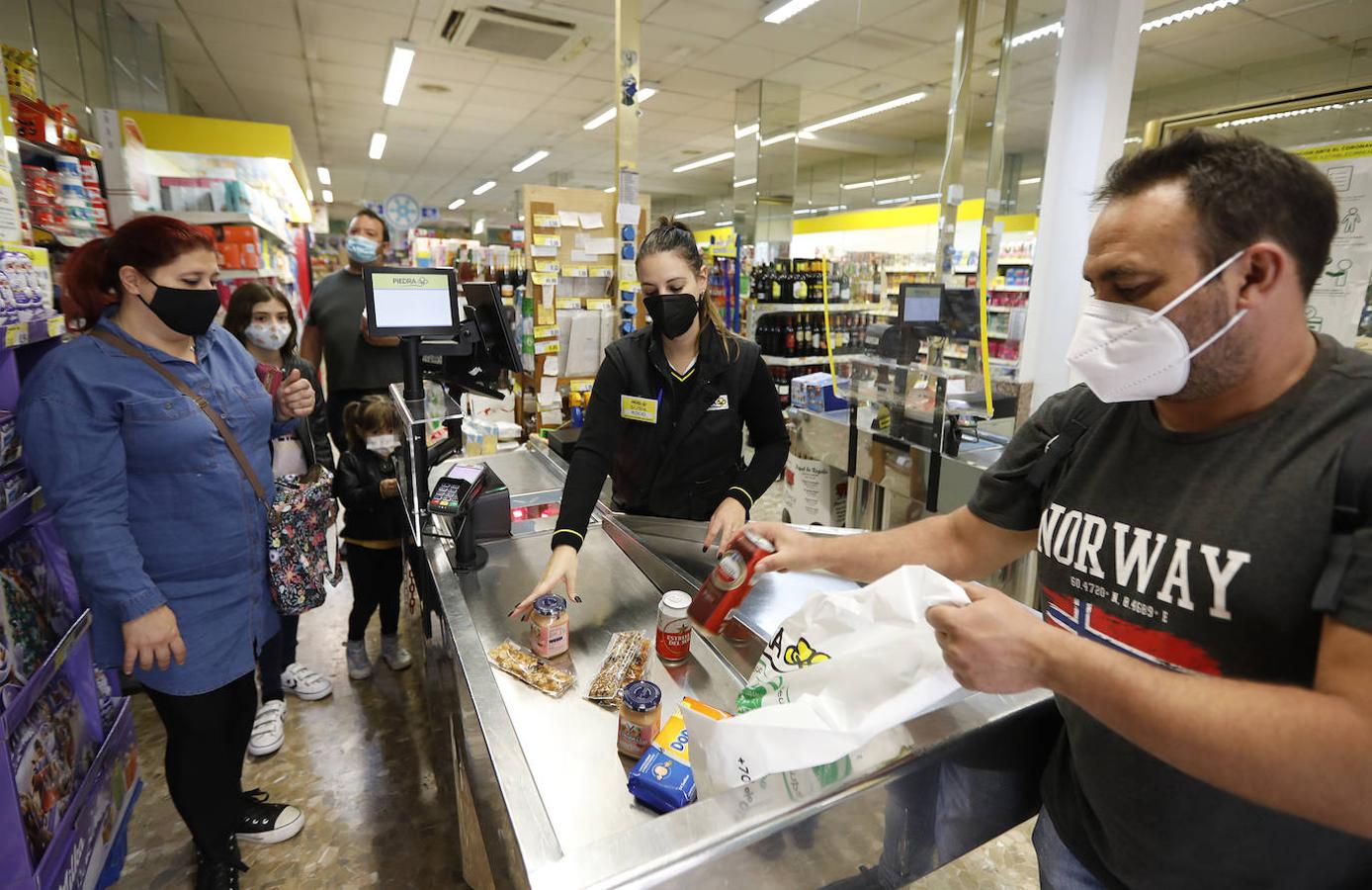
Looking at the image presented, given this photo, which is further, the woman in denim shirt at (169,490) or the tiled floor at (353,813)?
the tiled floor at (353,813)

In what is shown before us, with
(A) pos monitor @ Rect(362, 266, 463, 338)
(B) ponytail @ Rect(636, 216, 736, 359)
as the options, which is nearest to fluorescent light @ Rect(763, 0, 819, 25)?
(B) ponytail @ Rect(636, 216, 736, 359)

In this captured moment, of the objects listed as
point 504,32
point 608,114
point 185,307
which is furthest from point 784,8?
point 185,307

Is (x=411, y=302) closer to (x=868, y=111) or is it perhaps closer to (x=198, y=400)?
(x=198, y=400)

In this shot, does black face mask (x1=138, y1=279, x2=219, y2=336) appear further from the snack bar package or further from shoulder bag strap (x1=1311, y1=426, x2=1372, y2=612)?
shoulder bag strap (x1=1311, y1=426, x2=1372, y2=612)

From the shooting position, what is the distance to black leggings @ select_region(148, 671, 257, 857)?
5.97ft

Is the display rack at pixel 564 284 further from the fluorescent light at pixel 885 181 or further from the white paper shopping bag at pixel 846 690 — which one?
the fluorescent light at pixel 885 181

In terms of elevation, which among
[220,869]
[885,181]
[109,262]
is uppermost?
[885,181]

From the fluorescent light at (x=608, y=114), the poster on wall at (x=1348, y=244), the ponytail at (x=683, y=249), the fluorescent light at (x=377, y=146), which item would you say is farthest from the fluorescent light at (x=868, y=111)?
the ponytail at (x=683, y=249)

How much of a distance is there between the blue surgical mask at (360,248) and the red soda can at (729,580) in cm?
310

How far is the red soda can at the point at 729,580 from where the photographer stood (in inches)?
53.9

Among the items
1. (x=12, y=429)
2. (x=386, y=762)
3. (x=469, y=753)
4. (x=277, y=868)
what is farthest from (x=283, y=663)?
(x=469, y=753)

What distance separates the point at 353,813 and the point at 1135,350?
8.87 feet

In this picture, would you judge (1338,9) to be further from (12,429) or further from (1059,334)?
(12,429)

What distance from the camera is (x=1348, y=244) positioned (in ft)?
7.88
